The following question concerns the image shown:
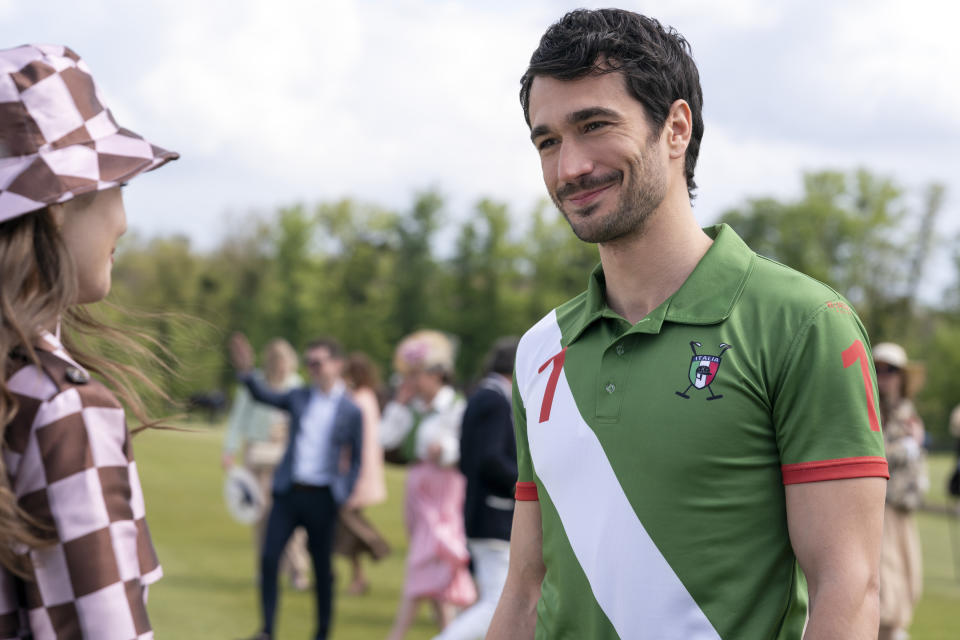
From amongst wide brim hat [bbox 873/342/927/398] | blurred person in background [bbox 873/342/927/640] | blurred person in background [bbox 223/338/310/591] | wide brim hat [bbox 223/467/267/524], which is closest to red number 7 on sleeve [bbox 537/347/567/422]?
wide brim hat [bbox 873/342/927/398]

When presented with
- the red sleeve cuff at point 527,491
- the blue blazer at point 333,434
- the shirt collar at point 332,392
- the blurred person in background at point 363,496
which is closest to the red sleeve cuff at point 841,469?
the red sleeve cuff at point 527,491

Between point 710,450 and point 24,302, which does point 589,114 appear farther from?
point 24,302

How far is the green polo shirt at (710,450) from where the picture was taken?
197 cm

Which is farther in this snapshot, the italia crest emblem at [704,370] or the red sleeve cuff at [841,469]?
the italia crest emblem at [704,370]

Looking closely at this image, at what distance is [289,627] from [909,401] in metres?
5.67

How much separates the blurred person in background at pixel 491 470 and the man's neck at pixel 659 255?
4.34 m

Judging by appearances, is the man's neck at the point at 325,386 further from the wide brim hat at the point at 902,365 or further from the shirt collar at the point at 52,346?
the shirt collar at the point at 52,346

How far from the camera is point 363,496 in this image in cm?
1078

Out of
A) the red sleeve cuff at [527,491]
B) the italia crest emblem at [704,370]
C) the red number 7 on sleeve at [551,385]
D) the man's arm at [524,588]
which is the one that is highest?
the italia crest emblem at [704,370]

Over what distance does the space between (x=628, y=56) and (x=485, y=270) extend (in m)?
53.3

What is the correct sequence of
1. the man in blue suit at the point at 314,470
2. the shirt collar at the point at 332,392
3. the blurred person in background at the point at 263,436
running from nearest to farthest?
the man in blue suit at the point at 314,470 → the shirt collar at the point at 332,392 → the blurred person in background at the point at 263,436

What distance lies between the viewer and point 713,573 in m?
2.04

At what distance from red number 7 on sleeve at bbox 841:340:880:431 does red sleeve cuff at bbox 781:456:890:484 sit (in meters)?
0.07

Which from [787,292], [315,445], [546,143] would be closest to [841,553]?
[787,292]
